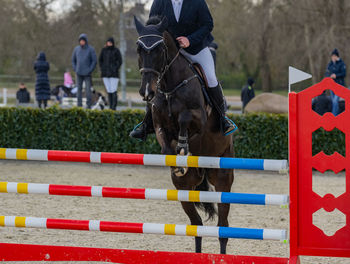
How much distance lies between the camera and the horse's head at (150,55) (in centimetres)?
454

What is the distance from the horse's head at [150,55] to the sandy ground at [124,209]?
6.90ft

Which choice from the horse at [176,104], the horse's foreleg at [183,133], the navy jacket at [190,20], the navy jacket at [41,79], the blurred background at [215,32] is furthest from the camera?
the blurred background at [215,32]

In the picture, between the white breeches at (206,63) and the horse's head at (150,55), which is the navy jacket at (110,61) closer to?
the white breeches at (206,63)

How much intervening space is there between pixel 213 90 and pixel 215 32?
2771 centimetres

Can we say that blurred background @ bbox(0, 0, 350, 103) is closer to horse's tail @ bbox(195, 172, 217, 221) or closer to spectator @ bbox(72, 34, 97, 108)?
spectator @ bbox(72, 34, 97, 108)

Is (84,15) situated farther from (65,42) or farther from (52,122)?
(52,122)

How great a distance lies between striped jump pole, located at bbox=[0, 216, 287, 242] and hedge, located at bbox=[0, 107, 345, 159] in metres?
7.36

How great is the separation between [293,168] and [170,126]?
1.37m

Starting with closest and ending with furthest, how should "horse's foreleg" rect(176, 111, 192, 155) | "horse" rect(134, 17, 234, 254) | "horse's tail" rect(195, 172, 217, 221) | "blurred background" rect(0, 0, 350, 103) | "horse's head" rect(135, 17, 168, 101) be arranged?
1. "horse's head" rect(135, 17, 168, 101)
2. "horse" rect(134, 17, 234, 254)
3. "horse's foreleg" rect(176, 111, 192, 155)
4. "horse's tail" rect(195, 172, 217, 221)
5. "blurred background" rect(0, 0, 350, 103)

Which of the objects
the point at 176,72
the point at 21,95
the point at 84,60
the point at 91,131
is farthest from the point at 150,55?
the point at 21,95

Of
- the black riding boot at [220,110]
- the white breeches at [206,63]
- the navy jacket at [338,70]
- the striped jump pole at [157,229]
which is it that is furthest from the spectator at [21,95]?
the striped jump pole at [157,229]

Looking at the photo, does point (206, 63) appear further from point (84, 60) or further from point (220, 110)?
point (84, 60)

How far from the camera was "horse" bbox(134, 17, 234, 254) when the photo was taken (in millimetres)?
4668

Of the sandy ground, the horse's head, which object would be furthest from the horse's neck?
the sandy ground
